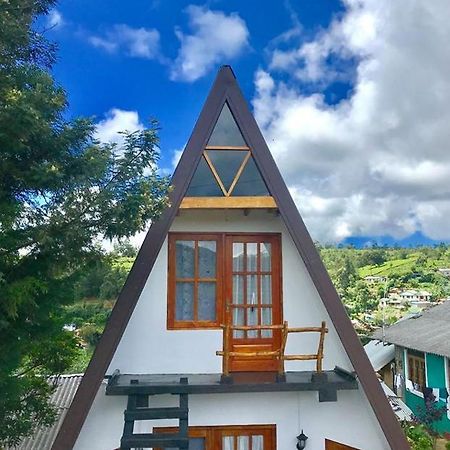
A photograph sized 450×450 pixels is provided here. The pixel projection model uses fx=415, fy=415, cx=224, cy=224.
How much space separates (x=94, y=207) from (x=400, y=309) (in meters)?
Result: 27.5

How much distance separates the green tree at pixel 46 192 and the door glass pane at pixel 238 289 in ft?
5.28

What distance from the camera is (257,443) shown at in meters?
5.10

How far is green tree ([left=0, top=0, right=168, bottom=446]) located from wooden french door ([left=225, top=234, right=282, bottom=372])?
4.95 feet

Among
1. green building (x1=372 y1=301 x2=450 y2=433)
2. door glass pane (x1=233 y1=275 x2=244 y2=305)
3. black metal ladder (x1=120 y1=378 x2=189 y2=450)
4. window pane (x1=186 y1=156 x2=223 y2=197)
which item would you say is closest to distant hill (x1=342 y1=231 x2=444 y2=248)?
green building (x1=372 y1=301 x2=450 y2=433)

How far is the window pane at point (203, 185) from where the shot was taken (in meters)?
5.00

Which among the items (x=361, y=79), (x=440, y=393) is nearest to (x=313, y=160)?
(x=361, y=79)

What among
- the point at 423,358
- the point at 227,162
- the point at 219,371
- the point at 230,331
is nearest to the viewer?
the point at 230,331

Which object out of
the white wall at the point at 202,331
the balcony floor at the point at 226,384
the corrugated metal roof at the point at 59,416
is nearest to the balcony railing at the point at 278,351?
the balcony floor at the point at 226,384

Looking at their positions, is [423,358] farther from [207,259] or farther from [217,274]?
[207,259]

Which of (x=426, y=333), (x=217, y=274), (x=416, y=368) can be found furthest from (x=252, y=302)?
(x=416, y=368)

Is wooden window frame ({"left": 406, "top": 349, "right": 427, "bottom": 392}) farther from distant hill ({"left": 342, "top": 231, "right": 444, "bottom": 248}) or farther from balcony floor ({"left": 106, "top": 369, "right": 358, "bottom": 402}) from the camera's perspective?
distant hill ({"left": 342, "top": 231, "right": 444, "bottom": 248})

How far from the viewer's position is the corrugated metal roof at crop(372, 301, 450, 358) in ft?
41.0

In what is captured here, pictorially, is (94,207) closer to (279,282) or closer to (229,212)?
(229,212)

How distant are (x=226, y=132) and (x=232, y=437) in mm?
3742
